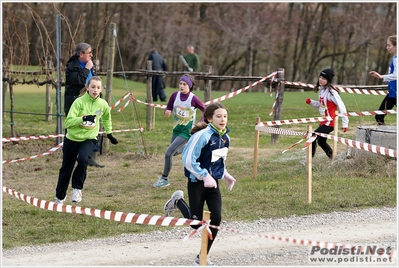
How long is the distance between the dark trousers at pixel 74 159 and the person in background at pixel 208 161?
2672mm

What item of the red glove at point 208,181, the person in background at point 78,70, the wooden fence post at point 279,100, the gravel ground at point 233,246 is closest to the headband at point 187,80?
the person in background at point 78,70

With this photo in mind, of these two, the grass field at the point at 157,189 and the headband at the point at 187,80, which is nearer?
the grass field at the point at 157,189

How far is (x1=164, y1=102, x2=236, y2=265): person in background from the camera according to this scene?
711 centimetres

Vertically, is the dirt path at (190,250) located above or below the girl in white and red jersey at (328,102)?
below

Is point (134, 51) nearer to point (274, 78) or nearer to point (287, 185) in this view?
point (274, 78)

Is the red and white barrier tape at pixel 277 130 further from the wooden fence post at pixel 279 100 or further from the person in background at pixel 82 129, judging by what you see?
the wooden fence post at pixel 279 100

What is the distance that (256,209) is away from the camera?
962cm

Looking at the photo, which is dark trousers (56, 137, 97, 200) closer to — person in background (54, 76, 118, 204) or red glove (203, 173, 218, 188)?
person in background (54, 76, 118, 204)

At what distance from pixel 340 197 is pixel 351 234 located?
173cm

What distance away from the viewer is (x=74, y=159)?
9883mm

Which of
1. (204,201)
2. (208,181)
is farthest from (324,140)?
(208,181)

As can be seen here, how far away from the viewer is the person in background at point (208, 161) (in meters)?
7.11

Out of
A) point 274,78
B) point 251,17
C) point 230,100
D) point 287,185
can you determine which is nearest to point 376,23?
point 251,17

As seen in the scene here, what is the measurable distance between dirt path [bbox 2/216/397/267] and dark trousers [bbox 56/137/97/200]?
1720mm
